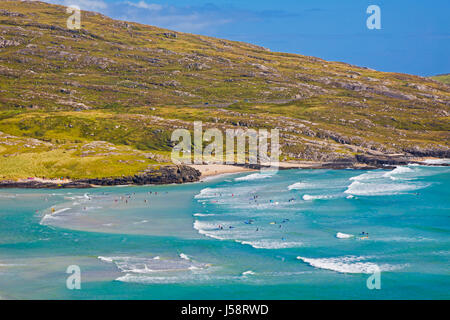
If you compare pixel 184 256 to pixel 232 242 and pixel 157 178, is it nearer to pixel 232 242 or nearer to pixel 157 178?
pixel 232 242

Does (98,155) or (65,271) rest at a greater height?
(98,155)

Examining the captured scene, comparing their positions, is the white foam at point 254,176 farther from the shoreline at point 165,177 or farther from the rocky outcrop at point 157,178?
the rocky outcrop at point 157,178

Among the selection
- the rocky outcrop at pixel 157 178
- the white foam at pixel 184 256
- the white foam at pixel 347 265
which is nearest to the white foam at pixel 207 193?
the rocky outcrop at pixel 157 178

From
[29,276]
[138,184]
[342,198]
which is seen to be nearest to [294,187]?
[342,198]

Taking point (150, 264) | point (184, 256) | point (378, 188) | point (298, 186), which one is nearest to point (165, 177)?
point (298, 186)

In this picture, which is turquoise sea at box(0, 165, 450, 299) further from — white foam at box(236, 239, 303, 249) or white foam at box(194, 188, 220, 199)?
white foam at box(194, 188, 220, 199)
